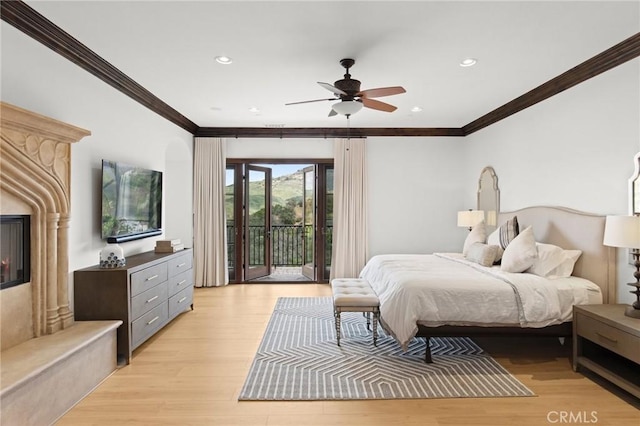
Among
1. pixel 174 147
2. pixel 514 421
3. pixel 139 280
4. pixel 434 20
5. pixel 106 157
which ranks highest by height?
Answer: pixel 434 20

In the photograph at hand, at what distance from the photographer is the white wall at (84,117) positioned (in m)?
2.57

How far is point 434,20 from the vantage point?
8.72 feet

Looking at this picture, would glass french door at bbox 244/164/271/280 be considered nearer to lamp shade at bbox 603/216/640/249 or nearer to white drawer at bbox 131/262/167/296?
white drawer at bbox 131/262/167/296

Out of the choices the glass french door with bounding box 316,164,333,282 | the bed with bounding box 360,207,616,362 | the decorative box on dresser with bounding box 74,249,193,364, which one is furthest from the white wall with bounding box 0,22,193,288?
the bed with bounding box 360,207,616,362

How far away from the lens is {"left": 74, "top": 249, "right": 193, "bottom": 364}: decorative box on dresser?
10.3 ft

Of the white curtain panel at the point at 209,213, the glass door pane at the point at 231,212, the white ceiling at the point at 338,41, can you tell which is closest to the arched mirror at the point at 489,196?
the white ceiling at the point at 338,41

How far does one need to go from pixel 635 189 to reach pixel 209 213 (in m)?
5.64

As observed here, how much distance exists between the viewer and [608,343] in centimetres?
268

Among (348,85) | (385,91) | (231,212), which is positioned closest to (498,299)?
(385,91)

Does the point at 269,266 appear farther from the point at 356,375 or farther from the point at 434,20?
the point at 434,20

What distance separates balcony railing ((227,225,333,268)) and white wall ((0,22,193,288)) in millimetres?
2120

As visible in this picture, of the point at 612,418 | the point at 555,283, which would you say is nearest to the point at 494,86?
the point at 555,283

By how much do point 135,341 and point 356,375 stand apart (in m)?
2.08

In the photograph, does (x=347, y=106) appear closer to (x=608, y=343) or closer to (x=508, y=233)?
(x=508, y=233)
